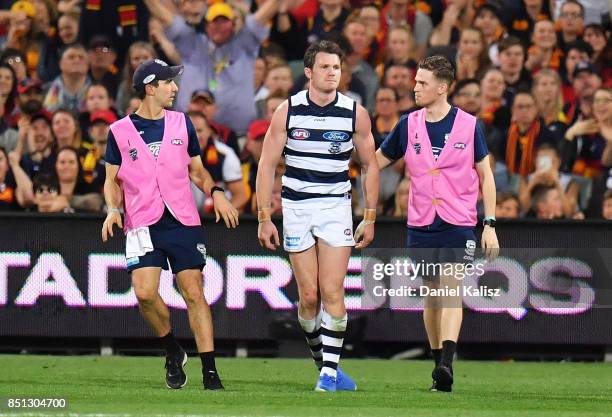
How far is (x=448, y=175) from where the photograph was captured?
33.8ft

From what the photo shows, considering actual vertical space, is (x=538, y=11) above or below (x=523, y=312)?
above

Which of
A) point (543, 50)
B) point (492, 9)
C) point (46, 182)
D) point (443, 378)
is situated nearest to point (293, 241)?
point (443, 378)

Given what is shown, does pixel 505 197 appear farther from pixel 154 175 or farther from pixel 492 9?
pixel 154 175

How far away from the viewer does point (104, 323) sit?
44.4 feet

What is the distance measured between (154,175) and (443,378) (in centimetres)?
245

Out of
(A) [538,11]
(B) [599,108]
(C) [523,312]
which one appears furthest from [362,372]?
(A) [538,11]

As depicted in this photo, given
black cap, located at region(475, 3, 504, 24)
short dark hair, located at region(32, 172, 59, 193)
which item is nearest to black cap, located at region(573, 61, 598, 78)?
black cap, located at region(475, 3, 504, 24)

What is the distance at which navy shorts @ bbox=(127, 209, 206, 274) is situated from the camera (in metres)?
10.1

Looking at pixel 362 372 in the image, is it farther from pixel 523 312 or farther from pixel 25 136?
pixel 25 136

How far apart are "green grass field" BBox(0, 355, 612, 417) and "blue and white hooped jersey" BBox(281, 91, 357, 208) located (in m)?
1.39

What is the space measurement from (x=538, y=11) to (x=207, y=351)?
827cm

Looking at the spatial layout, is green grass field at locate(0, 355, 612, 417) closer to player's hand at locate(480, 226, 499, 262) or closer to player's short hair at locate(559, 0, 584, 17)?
player's hand at locate(480, 226, 499, 262)

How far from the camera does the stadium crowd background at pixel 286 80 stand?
48.6 ft

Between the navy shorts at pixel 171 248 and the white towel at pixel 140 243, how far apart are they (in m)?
0.03
